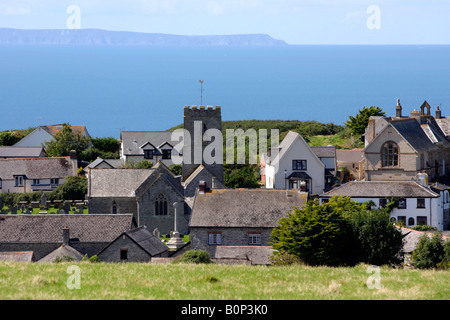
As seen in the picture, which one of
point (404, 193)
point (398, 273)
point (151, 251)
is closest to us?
point (398, 273)

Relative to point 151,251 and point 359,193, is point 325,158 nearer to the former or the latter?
point 359,193

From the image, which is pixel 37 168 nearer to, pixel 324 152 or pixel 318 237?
pixel 324 152

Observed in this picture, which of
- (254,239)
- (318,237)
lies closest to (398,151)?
(254,239)

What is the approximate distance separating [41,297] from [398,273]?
419 inches

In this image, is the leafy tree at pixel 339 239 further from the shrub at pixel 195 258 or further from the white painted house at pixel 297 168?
the white painted house at pixel 297 168

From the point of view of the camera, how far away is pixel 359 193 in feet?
184

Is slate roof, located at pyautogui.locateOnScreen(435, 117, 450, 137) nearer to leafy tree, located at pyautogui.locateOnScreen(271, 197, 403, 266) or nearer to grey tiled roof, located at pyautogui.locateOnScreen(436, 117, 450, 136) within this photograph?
grey tiled roof, located at pyautogui.locateOnScreen(436, 117, 450, 136)

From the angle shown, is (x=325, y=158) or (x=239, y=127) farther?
(x=239, y=127)

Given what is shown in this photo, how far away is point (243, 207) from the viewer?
165ft

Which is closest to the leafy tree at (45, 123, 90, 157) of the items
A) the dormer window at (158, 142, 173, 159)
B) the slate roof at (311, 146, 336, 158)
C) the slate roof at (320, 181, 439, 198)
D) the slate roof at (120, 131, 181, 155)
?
the slate roof at (120, 131, 181, 155)

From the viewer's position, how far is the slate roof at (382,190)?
55.2m

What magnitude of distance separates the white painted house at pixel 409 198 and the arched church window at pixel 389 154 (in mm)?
5891

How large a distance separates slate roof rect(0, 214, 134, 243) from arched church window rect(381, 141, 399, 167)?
20.4 m
